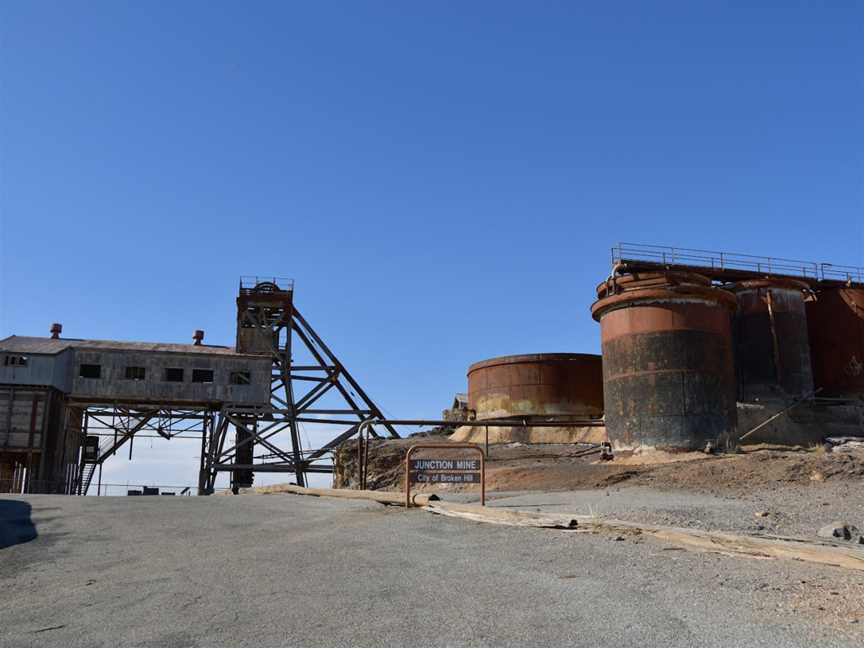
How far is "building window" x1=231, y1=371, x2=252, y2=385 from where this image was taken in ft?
127

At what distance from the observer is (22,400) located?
3488cm

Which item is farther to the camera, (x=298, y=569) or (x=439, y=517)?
(x=439, y=517)

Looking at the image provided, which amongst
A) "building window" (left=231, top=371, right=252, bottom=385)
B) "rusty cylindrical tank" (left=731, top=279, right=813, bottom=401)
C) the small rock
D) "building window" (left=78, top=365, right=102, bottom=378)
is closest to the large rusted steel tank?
"rusty cylindrical tank" (left=731, top=279, right=813, bottom=401)

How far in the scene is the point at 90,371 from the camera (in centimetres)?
3759

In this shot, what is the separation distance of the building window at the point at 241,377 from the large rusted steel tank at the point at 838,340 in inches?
1050

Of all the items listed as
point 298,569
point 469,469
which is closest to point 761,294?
point 469,469

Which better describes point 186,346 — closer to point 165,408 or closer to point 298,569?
point 165,408

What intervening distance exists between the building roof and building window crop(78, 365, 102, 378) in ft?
2.90

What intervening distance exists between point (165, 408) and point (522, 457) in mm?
19921

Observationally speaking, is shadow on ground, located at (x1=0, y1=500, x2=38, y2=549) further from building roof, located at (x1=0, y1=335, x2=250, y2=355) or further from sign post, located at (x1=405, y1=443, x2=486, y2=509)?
building roof, located at (x1=0, y1=335, x2=250, y2=355)

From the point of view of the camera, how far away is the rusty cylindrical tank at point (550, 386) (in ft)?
113

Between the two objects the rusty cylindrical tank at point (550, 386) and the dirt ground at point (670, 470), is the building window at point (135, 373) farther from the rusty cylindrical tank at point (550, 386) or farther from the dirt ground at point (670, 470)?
the rusty cylindrical tank at point (550, 386)

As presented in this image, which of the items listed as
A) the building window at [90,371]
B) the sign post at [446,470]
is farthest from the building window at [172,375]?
the sign post at [446,470]

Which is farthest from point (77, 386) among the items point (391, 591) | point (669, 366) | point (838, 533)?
point (838, 533)
